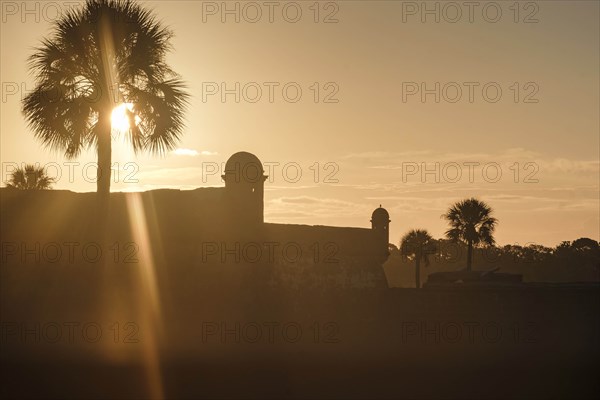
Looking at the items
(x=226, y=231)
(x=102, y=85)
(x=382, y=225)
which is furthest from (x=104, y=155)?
(x=382, y=225)

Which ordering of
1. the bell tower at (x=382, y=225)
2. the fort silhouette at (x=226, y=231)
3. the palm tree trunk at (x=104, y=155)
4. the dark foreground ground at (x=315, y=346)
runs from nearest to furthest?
the palm tree trunk at (x=104, y=155), the dark foreground ground at (x=315, y=346), the fort silhouette at (x=226, y=231), the bell tower at (x=382, y=225)

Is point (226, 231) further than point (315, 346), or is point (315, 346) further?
point (226, 231)

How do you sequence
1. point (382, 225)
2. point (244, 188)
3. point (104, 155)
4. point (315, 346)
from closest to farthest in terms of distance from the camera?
point (104, 155)
point (315, 346)
point (244, 188)
point (382, 225)

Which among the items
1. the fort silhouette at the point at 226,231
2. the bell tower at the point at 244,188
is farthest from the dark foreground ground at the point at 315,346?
the bell tower at the point at 244,188

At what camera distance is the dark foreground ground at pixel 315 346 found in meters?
21.4

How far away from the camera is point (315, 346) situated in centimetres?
2947

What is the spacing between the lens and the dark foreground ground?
70.3ft

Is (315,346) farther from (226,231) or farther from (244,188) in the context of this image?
(244,188)

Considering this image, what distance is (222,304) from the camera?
30.5 meters

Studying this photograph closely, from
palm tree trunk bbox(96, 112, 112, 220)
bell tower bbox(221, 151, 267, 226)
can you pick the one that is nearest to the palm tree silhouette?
palm tree trunk bbox(96, 112, 112, 220)

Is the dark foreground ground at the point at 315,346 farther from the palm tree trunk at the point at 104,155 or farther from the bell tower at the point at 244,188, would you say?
the palm tree trunk at the point at 104,155

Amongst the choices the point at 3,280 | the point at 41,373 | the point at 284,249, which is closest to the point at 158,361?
the point at 41,373

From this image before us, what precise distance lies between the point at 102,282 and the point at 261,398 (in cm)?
931

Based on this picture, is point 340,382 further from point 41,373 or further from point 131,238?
point 131,238
